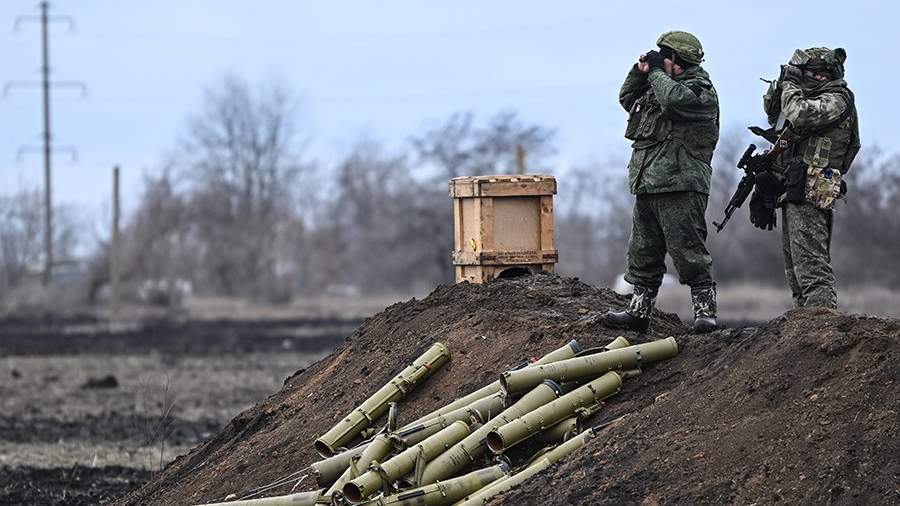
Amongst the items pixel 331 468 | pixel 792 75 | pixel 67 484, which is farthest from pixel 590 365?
pixel 67 484

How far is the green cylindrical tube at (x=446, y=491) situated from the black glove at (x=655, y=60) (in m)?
3.20

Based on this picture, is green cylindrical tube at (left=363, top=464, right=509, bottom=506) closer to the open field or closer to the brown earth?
the brown earth

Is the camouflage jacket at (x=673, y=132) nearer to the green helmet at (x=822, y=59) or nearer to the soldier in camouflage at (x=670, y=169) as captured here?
the soldier in camouflage at (x=670, y=169)

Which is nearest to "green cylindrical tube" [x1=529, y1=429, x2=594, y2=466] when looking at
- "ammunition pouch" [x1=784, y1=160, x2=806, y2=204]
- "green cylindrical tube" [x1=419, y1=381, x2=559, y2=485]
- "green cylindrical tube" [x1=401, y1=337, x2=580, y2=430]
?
"green cylindrical tube" [x1=419, y1=381, x2=559, y2=485]

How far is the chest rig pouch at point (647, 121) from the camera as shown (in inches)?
380

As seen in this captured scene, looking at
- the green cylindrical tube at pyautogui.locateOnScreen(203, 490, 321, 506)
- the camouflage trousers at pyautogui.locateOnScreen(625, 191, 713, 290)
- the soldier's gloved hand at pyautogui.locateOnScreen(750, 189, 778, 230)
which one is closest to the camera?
the green cylindrical tube at pyautogui.locateOnScreen(203, 490, 321, 506)

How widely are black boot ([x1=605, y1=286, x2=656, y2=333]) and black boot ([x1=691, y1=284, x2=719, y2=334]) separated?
0.30 meters

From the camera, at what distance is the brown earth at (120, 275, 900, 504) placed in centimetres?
712

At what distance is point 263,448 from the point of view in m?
9.98

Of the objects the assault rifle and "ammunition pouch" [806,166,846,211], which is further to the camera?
the assault rifle

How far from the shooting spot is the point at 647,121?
31.9ft

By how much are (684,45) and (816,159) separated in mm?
1226

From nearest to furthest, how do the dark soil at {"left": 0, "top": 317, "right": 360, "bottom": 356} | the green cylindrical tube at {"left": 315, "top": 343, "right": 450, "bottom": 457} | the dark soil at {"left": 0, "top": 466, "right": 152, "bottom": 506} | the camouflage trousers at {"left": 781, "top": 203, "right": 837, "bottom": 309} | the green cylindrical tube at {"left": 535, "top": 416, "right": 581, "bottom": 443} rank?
the green cylindrical tube at {"left": 535, "top": 416, "right": 581, "bottom": 443} → the green cylindrical tube at {"left": 315, "top": 343, "right": 450, "bottom": 457} → the camouflage trousers at {"left": 781, "top": 203, "right": 837, "bottom": 309} → the dark soil at {"left": 0, "top": 466, "right": 152, "bottom": 506} → the dark soil at {"left": 0, "top": 317, "right": 360, "bottom": 356}

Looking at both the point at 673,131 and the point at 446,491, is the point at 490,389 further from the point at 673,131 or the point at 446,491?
the point at 673,131
